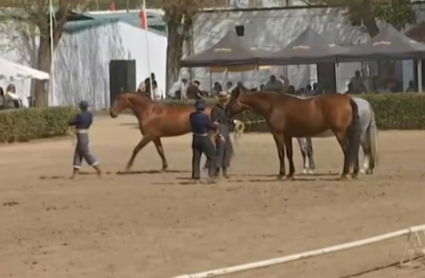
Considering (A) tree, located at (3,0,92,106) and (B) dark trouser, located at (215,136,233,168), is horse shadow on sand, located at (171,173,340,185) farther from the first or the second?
(A) tree, located at (3,0,92,106)

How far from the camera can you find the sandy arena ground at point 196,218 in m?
11.4

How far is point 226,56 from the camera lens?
36.9 m

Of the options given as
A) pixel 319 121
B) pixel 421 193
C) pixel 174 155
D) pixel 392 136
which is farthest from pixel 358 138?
pixel 392 136

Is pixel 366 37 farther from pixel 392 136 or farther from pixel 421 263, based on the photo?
pixel 421 263

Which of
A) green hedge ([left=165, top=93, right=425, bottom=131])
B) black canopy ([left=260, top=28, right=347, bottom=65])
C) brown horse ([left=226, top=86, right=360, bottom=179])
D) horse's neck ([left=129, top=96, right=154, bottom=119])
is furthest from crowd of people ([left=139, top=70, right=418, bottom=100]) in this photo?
brown horse ([left=226, top=86, right=360, bottom=179])

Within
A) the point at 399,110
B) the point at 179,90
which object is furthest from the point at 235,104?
the point at 179,90

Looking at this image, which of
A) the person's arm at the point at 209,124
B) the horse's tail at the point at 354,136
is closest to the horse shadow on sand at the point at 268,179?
the horse's tail at the point at 354,136

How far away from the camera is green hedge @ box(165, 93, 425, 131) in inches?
1289

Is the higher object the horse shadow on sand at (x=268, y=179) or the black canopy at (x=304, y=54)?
the black canopy at (x=304, y=54)

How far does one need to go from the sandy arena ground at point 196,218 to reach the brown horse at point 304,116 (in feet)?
1.95

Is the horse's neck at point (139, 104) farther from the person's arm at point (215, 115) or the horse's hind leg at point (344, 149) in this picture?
the horse's hind leg at point (344, 149)

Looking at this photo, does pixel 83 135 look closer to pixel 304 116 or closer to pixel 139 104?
pixel 139 104

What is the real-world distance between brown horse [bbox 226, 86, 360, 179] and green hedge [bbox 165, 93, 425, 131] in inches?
523

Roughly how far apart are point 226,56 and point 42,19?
10.6m
